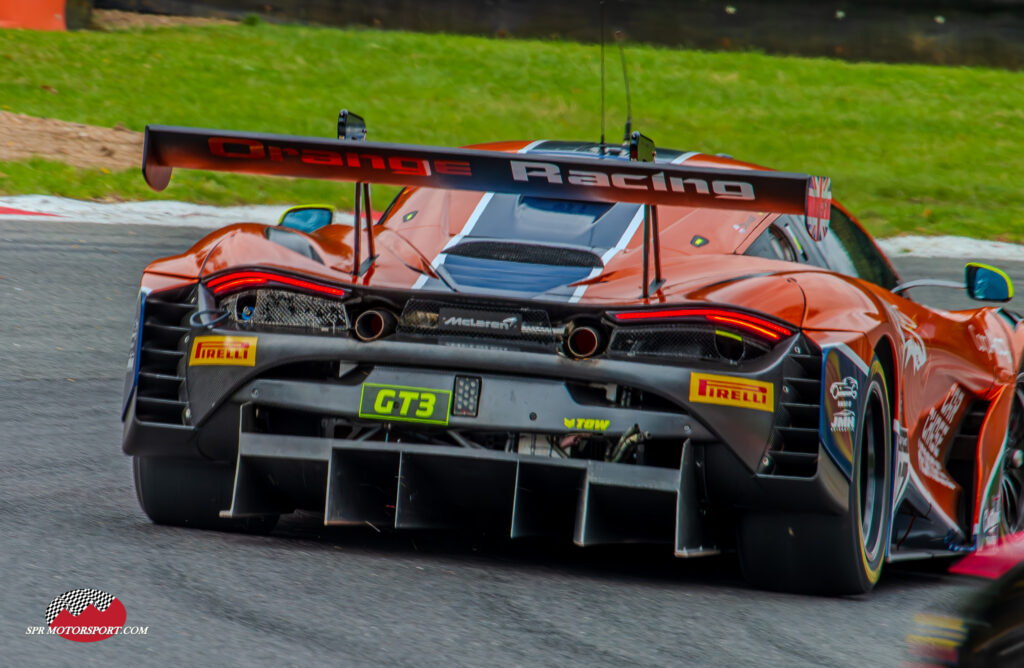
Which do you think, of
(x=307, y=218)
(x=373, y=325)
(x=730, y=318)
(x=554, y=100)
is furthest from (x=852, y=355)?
(x=554, y=100)

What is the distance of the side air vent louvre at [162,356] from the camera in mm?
4426

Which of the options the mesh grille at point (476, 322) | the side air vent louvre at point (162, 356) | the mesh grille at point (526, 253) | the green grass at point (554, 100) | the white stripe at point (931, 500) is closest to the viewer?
the mesh grille at point (476, 322)

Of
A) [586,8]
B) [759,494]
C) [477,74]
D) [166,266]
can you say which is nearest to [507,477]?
[759,494]

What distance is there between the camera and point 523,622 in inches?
150

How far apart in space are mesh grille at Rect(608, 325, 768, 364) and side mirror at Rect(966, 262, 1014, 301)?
1715 mm

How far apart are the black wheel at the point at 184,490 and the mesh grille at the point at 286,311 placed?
52 centimetres

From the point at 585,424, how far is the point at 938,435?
1.65 metres

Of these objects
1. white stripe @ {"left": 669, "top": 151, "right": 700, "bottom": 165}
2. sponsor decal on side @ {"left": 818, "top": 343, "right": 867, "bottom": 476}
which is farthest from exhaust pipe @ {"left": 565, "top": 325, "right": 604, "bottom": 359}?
white stripe @ {"left": 669, "top": 151, "right": 700, "bottom": 165}

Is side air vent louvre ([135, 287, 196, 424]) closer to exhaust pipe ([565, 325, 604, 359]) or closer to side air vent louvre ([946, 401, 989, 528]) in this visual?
exhaust pipe ([565, 325, 604, 359])

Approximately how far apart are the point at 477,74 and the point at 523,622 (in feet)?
70.5

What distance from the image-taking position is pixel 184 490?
15.3 ft

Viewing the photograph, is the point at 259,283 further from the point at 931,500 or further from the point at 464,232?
the point at 931,500

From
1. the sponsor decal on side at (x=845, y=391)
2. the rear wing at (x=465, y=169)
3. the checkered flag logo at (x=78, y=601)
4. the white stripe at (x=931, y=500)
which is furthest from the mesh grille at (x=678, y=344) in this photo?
the checkered flag logo at (x=78, y=601)

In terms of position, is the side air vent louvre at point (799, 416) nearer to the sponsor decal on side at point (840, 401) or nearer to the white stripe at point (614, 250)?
the sponsor decal on side at point (840, 401)
